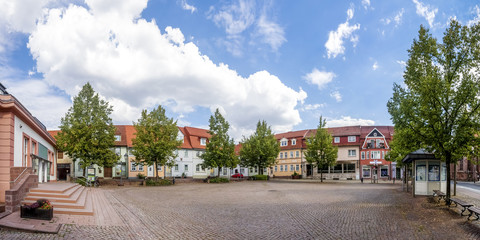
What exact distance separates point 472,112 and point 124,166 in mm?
47650

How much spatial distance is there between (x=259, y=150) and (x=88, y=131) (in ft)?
83.9

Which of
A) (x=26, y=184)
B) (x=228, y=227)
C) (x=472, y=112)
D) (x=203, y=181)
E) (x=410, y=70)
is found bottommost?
(x=203, y=181)

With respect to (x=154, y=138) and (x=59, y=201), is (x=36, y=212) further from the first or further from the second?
(x=154, y=138)

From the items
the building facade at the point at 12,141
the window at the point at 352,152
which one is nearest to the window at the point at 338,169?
the window at the point at 352,152

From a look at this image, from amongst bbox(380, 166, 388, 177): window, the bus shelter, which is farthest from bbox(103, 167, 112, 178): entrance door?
bbox(380, 166, 388, 177): window

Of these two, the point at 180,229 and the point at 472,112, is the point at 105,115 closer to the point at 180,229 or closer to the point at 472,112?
the point at 180,229

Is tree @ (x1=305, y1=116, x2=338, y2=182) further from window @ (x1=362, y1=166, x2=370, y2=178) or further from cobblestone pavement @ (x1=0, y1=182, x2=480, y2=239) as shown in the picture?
cobblestone pavement @ (x1=0, y1=182, x2=480, y2=239)

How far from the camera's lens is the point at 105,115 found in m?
37.3

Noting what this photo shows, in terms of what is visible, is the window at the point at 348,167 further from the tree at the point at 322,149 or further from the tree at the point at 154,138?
the tree at the point at 154,138

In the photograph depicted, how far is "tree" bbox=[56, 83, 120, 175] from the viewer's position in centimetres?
3541

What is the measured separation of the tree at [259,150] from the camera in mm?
52344

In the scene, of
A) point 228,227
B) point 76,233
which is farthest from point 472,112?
point 76,233

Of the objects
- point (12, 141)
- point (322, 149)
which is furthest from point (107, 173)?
point (12, 141)

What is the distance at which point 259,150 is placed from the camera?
5197cm
